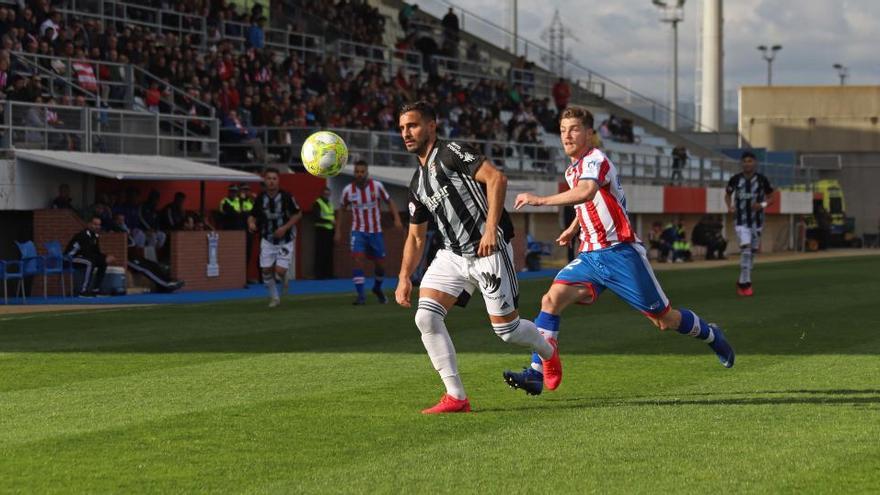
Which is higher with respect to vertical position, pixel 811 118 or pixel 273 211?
pixel 811 118

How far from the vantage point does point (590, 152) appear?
10.1m

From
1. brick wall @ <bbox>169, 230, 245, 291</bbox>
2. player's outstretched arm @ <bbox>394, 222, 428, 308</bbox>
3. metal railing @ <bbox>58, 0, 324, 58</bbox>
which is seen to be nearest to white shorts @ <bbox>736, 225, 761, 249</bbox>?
brick wall @ <bbox>169, 230, 245, 291</bbox>

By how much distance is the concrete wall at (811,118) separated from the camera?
2699 inches

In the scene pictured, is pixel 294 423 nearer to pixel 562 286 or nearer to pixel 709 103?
pixel 562 286

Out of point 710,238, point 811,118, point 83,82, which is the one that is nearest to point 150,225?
point 83,82

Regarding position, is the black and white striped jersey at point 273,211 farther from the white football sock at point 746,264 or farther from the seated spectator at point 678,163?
the seated spectator at point 678,163

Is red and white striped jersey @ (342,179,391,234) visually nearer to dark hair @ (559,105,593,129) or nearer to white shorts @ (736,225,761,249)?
white shorts @ (736,225,761,249)

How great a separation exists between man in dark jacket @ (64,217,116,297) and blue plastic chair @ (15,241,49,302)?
1.61 feet

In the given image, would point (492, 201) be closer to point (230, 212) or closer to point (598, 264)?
point (598, 264)

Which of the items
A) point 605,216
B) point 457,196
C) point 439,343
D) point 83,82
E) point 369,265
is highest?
point 83,82

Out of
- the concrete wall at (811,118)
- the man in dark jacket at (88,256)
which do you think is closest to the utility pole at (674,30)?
the concrete wall at (811,118)

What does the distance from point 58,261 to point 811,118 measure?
173ft

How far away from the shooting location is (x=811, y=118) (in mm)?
69375

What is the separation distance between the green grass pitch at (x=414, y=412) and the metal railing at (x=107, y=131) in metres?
7.55
